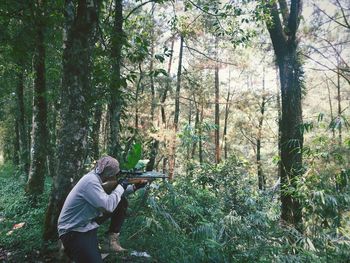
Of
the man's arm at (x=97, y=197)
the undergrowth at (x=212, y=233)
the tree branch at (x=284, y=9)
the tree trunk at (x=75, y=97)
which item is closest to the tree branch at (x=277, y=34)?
the tree branch at (x=284, y=9)

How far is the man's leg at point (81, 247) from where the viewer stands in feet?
12.6

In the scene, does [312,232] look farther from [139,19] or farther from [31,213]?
[139,19]

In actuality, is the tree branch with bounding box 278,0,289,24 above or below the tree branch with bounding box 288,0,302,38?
above

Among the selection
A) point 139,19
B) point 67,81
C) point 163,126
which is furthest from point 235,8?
point 163,126

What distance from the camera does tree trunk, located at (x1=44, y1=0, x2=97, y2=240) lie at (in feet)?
17.3

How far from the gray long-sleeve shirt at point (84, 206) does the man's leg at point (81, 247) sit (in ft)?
0.20

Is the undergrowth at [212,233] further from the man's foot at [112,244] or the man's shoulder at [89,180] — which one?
the man's shoulder at [89,180]

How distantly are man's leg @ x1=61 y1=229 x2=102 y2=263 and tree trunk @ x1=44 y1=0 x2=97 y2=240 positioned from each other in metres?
1.55

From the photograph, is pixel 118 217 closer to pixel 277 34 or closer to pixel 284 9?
pixel 277 34

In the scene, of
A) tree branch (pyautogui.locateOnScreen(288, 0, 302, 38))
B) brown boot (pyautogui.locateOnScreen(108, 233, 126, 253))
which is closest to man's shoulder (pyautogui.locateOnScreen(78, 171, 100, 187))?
brown boot (pyautogui.locateOnScreen(108, 233, 126, 253))

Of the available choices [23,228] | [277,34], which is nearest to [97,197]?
[23,228]

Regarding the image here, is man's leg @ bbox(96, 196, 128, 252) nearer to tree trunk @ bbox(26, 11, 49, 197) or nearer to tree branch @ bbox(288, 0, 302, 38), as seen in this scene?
tree trunk @ bbox(26, 11, 49, 197)

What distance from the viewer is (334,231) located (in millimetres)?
6031

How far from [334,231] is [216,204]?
8.10ft
